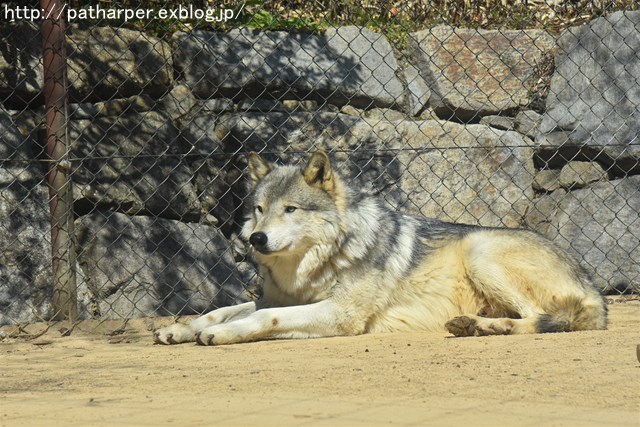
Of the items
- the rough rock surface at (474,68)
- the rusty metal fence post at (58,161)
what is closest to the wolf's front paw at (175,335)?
the rusty metal fence post at (58,161)

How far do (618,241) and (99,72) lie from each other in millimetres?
4401

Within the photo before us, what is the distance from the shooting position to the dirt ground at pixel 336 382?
2934 millimetres

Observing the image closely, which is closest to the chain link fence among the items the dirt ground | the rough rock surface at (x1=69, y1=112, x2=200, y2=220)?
the rough rock surface at (x1=69, y1=112, x2=200, y2=220)

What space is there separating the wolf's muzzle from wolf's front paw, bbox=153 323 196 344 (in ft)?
2.24

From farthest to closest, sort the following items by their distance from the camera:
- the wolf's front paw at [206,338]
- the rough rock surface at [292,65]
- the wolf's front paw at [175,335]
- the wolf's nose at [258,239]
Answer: the rough rock surface at [292,65] < the wolf's front paw at [175,335] < the wolf's nose at [258,239] < the wolf's front paw at [206,338]

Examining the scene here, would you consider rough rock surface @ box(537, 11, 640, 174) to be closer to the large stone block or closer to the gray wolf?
the gray wolf

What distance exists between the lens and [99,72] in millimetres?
6715

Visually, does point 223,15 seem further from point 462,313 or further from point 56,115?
point 462,313

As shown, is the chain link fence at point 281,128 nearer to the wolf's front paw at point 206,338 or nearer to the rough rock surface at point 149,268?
the rough rock surface at point 149,268

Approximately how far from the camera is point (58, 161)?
571cm

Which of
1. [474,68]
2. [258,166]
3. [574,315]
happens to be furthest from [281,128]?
[574,315]

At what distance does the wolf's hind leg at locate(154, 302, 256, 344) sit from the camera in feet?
17.1

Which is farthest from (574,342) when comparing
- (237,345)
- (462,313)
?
(237,345)

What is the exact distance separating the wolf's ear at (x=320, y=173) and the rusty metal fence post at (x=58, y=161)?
1.64 meters
